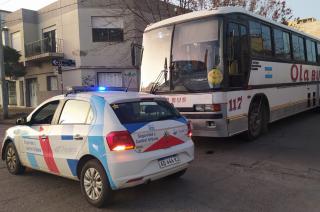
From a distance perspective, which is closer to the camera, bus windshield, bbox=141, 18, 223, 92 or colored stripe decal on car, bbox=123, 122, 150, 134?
colored stripe decal on car, bbox=123, 122, 150, 134

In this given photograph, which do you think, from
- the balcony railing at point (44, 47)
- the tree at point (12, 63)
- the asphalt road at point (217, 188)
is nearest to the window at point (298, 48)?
the asphalt road at point (217, 188)

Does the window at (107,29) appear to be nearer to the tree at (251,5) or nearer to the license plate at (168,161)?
the tree at (251,5)

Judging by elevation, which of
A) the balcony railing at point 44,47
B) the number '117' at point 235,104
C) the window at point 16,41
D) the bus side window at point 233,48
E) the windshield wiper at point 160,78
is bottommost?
the number '117' at point 235,104

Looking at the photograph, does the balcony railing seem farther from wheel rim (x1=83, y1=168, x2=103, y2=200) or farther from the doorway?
wheel rim (x1=83, y1=168, x2=103, y2=200)

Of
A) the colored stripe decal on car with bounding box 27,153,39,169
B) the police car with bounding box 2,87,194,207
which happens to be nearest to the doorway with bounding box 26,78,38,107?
the colored stripe decal on car with bounding box 27,153,39,169

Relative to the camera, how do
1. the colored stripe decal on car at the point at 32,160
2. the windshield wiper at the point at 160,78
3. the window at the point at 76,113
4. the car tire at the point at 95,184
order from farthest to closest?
the windshield wiper at the point at 160,78 < the colored stripe decal on car at the point at 32,160 < the window at the point at 76,113 < the car tire at the point at 95,184

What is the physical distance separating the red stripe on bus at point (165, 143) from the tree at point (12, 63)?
21832 millimetres

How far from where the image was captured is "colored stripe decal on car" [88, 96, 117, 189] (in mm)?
4715

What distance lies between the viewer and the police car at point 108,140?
470cm

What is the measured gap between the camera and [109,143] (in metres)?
4.68

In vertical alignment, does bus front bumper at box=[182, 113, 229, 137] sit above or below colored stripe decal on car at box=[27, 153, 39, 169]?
above

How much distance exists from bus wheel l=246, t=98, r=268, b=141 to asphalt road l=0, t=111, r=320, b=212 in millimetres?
977

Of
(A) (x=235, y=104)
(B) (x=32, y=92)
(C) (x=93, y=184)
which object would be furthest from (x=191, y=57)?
(B) (x=32, y=92)

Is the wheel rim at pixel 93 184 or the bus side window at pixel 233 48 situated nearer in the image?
the wheel rim at pixel 93 184
